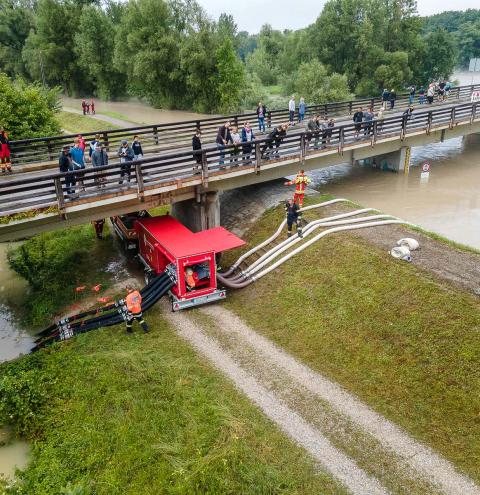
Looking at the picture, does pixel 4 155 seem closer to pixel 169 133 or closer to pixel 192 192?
pixel 169 133

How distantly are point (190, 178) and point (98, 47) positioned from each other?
5518cm

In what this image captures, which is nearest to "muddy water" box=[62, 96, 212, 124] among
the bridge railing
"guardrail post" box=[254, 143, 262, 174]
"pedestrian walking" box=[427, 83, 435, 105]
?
the bridge railing

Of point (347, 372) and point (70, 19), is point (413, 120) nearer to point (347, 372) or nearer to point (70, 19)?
point (347, 372)

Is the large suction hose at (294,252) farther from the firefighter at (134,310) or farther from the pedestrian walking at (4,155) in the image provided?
the pedestrian walking at (4,155)

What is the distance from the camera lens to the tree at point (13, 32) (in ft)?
249

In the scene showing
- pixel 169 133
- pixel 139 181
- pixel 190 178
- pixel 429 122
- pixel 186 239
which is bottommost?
pixel 186 239

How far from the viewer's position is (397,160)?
100 ft

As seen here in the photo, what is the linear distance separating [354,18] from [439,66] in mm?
18699

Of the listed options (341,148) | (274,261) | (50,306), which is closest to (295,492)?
(274,261)

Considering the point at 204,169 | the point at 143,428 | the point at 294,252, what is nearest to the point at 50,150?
the point at 204,169

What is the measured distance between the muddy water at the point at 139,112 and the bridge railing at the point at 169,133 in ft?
67.1

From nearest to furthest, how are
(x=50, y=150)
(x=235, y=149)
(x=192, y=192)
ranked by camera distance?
(x=192, y=192), (x=235, y=149), (x=50, y=150)

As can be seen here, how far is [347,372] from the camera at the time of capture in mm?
12914

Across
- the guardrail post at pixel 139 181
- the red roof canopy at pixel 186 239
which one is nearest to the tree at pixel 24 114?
the red roof canopy at pixel 186 239
